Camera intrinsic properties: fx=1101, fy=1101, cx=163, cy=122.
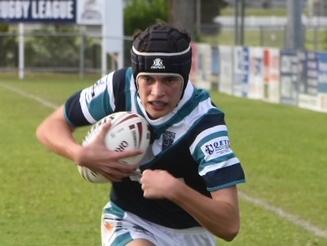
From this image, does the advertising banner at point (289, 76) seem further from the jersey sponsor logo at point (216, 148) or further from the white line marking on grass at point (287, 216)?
the jersey sponsor logo at point (216, 148)

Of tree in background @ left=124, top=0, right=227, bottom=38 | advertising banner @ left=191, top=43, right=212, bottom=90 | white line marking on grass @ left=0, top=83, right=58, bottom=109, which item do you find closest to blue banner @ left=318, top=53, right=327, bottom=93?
white line marking on grass @ left=0, top=83, right=58, bottom=109

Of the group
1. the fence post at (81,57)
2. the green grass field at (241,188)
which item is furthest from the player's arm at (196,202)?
the fence post at (81,57)

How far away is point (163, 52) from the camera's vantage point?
4.64m

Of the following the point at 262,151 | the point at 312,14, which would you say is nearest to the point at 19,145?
the point at 262,151

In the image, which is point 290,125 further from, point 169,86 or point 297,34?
point 169,86

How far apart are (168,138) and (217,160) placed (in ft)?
1.02

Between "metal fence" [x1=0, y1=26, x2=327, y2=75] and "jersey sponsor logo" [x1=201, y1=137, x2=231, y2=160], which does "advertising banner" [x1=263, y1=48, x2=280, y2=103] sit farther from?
"jersey sponsor logo" [x1=201, y1=137, x2=231, y2=160]

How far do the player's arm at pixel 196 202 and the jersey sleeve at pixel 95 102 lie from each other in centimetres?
73

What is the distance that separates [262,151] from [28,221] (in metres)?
6.42

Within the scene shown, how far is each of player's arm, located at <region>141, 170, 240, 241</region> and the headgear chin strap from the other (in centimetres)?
46

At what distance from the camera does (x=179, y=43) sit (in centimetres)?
468

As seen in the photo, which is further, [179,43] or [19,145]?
[19,145]

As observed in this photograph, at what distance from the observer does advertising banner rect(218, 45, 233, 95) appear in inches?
1253

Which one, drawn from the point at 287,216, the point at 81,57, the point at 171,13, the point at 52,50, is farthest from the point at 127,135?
the point at 171,13
